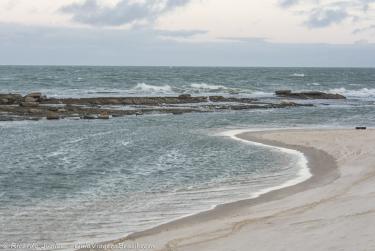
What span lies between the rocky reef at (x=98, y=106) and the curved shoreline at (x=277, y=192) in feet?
56.9

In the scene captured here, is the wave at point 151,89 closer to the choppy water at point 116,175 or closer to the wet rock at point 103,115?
the wet rock at point 103,115

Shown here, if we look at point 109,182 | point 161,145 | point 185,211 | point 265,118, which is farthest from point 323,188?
point 265,118

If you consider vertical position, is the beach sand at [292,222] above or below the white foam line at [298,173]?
above

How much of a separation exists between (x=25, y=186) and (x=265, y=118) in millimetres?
24064

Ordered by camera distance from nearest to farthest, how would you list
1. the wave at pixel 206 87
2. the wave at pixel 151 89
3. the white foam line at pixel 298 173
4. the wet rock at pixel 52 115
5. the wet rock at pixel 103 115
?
1. the white foam line at pixel 298 173
2. the wet rock at pixel 52 115
3. the wet rock at pixel 103 115
4. the wave at pixel 151 89
5. the wave at pixel 206 87

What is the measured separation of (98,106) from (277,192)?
3088 centimetres

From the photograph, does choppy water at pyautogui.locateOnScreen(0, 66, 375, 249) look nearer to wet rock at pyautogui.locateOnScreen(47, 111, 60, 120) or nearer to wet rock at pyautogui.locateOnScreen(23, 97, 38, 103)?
wet rock at pyautogui.locateOnScreen(47, 111, 60, 120)

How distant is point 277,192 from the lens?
45.9ft

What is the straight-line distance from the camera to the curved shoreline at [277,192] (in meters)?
10.8

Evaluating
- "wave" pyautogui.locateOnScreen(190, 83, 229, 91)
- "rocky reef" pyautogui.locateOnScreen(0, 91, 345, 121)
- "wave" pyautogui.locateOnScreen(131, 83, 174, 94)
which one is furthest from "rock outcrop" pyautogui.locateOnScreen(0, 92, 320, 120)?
"wave" pyautogui.locateOnScreen(190, 83, 229, 91)

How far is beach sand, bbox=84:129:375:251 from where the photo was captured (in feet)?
29.3

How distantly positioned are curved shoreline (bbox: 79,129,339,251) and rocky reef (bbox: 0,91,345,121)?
17338mm

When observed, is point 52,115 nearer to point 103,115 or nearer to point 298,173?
point 103,115

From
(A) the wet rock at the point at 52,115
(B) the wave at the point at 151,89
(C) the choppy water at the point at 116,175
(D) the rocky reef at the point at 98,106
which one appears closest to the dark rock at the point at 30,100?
(D) the rocky reef at the point at 98,106
